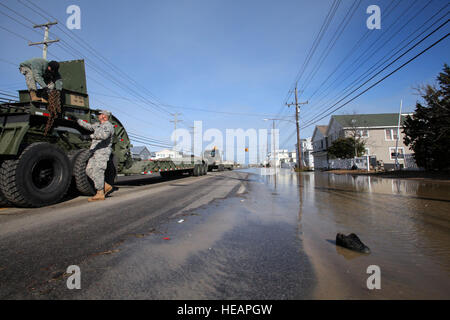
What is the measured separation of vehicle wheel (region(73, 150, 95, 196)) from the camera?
5980 mm

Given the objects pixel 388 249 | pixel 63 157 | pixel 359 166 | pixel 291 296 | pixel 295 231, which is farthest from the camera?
pixel 359 166

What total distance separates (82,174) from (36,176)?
1002 mm

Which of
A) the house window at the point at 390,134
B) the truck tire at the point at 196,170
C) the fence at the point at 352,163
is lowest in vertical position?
the truck tire at the point at 196,170

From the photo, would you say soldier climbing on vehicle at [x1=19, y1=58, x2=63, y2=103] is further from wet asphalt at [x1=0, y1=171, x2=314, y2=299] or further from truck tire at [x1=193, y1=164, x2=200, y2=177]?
truck tire at [x1=193, y1=164, x2=200, y2=177]

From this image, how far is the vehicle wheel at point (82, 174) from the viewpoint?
5.98 meters

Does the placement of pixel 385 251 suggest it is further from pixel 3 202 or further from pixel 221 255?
pixel 3 202

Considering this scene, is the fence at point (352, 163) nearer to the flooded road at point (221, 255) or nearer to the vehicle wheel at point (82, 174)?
the flooded road at point (221, 255)

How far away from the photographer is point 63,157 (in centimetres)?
565

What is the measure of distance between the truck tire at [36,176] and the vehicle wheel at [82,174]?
0.81ft

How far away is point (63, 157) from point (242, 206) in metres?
4.87

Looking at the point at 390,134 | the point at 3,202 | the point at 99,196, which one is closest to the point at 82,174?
the point at 99,196

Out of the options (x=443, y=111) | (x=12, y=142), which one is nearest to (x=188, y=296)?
(x=12, y=142)

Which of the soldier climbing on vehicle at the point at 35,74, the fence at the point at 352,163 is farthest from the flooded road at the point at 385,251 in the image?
the fence at the point at 352,163
